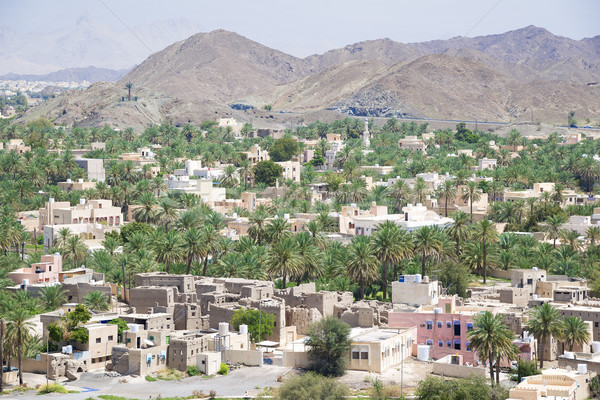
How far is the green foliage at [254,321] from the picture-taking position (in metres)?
66.3

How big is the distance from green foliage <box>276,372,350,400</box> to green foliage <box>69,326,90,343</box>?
11.6 metres

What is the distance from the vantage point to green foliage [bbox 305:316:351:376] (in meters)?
61.5

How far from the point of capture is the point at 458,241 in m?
92.7

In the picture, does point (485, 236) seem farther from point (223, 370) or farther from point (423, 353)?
point (223, 370)

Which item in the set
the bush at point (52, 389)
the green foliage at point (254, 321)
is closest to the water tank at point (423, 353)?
the green foliage at point (254, 321)

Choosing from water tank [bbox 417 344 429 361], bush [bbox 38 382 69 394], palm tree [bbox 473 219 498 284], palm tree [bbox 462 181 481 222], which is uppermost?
palm tree [bbox 462 181 481 222]

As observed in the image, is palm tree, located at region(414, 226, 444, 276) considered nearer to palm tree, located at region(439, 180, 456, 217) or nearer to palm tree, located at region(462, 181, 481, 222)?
palm tree, located at region(462, 181, 481, 222)

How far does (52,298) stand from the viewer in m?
72.4

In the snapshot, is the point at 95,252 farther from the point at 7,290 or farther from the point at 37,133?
the point at 37,133

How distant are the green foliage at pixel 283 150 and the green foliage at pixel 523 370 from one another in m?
123

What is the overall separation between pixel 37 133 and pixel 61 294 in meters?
127

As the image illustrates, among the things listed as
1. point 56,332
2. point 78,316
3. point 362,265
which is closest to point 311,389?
point 56,332

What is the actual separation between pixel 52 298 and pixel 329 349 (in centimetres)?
1936

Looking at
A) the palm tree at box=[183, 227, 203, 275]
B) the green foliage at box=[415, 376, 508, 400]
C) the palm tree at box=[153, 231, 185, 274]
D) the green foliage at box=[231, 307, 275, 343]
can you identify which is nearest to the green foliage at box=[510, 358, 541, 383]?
the green foliage at box=[415, 376, 508, 400]
